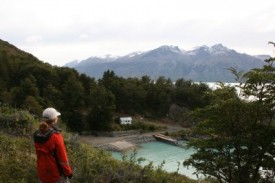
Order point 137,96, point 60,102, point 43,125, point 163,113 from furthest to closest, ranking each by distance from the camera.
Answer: point 163,113 → point 137,96 → point 60,102 → point 43,125

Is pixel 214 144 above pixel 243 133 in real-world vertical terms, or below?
below

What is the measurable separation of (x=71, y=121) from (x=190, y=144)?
45.3 metres

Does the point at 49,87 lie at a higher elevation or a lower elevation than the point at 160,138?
higher

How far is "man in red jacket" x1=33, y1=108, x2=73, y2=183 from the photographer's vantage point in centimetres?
477

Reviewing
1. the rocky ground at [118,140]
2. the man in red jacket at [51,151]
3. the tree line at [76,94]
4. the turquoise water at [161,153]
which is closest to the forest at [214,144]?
the man in red jacket at [51,151]

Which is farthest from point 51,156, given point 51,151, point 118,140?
point 118,140

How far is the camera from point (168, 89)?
7806cm

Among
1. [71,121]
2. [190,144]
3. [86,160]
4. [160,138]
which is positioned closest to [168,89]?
[160,138]

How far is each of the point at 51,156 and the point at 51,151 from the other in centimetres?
9

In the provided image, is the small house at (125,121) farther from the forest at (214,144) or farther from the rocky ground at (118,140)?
the forest at (214,144)

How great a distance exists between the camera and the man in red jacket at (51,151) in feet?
15.6

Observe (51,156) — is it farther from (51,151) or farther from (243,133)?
(243,133)

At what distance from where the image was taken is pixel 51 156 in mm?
4867

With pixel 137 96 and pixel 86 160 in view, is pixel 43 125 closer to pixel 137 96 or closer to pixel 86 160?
pixel 86 160
